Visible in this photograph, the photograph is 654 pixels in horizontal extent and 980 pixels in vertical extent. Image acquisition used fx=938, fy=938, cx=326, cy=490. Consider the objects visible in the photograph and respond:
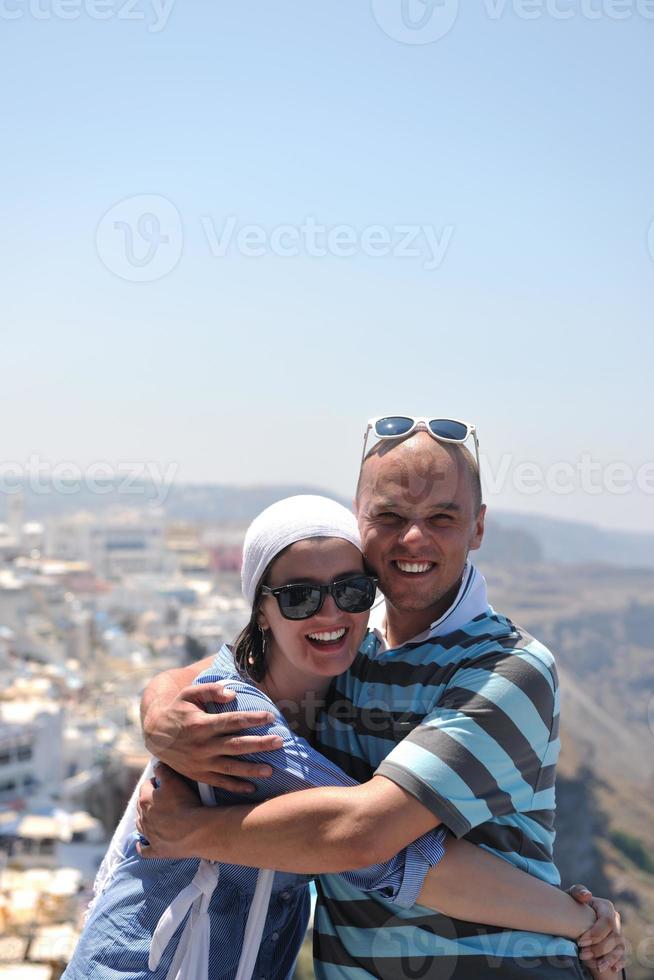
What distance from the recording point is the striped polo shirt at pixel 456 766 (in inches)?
55.3

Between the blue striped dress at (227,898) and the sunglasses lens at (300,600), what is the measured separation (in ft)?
0.47

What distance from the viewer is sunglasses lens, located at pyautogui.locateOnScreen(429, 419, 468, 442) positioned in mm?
1770

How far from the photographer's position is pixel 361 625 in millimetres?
1654

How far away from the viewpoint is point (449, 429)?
5.85 feet

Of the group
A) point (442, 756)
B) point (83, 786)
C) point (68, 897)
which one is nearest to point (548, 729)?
point (442, 756)

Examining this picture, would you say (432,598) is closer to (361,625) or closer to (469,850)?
(361,625)

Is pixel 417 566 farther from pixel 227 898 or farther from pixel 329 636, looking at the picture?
pixel 227 898

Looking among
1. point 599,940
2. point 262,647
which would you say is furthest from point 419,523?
point 599,940

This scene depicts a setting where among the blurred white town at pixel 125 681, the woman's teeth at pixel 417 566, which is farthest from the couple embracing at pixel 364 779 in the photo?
the blurred white town at pixel 125 681

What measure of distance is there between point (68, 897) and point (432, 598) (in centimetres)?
1294

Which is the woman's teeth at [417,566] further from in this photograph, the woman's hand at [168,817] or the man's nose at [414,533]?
the woman's hand at [168,817]

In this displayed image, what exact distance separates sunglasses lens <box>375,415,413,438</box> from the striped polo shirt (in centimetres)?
32

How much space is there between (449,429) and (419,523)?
8.3 inches

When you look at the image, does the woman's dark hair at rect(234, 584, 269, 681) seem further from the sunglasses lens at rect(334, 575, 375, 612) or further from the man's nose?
the man's nose
